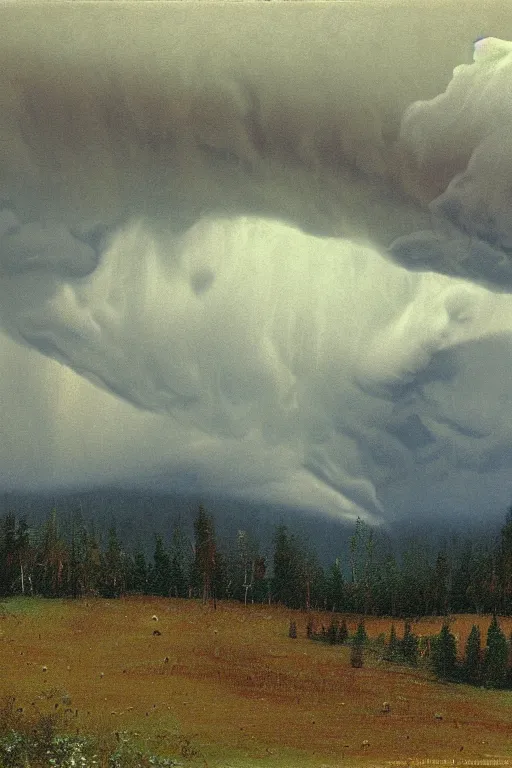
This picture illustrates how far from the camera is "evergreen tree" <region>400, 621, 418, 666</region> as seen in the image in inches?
165

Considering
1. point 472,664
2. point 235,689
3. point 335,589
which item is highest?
point 335,589

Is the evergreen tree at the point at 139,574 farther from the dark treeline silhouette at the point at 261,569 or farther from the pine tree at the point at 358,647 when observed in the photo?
the pine tree at the point at 358,647

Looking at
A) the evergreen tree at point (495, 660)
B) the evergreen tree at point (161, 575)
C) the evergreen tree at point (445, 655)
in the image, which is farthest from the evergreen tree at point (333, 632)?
the evergreen tree at point (161, 575)

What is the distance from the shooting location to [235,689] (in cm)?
418

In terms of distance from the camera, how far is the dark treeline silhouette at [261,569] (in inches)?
166

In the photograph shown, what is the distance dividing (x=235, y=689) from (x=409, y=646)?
32.5 inches

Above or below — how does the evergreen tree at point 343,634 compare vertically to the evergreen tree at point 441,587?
below

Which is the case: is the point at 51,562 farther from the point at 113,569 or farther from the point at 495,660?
the point at 495,660

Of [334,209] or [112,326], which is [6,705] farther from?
[334,209]

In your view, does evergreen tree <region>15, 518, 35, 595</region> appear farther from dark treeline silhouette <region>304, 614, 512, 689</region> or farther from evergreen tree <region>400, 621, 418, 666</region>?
evergreen tree <region>400, 621, 418, 666</region>

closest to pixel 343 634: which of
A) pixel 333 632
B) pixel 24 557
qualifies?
pixel 333 632

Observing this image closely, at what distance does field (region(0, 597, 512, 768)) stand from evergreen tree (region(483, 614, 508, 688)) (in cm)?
5

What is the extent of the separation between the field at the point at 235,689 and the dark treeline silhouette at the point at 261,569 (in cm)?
7

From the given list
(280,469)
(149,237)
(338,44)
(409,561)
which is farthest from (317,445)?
(338,44)
